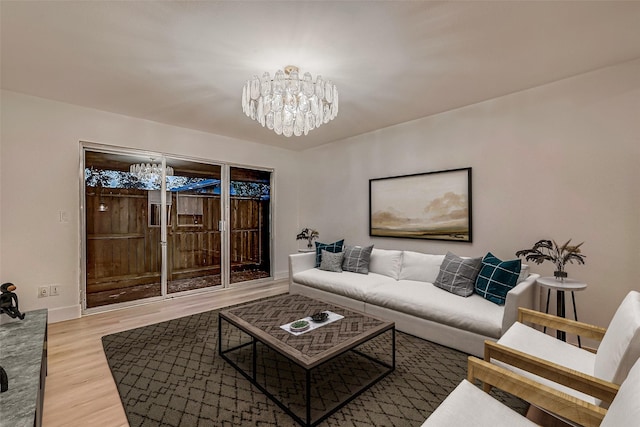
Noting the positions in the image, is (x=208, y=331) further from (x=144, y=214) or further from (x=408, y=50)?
(x=408, y=50)

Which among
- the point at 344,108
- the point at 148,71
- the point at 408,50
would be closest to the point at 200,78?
the point at 148,71

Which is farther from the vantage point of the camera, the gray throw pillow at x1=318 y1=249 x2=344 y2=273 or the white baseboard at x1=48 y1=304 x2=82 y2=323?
the gray throw pillow at x1=318 y1=249 x2=344 y2=273

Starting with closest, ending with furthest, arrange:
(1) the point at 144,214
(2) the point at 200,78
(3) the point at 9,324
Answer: (3) the point at 9,324
(2) the point at 200,78
(1) the point at 144,214

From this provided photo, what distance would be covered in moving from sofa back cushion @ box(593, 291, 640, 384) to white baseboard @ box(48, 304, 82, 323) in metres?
4.85

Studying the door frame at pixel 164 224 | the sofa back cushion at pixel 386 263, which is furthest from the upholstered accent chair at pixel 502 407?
the door frame at pixel 164 224

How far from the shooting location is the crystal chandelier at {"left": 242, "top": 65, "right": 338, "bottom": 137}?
2.31 m

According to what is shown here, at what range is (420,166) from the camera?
399 cm

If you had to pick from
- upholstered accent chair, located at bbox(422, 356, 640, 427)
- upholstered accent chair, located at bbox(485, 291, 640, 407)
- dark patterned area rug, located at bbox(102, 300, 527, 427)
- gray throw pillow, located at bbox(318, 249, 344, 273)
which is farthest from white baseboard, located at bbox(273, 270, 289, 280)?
upholstered accent chair, located at bbox(422, 356, 640, 427)

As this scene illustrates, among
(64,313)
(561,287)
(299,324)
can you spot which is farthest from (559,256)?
(64,313)

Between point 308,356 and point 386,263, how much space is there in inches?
92.3

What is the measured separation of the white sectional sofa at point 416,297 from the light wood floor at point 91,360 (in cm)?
118

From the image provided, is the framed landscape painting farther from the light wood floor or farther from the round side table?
the light wood floor

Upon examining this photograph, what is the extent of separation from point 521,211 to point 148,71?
407 cm

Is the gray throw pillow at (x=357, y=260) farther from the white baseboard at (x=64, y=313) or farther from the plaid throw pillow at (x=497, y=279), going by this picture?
the white baseboard at (x=64, y=313)
